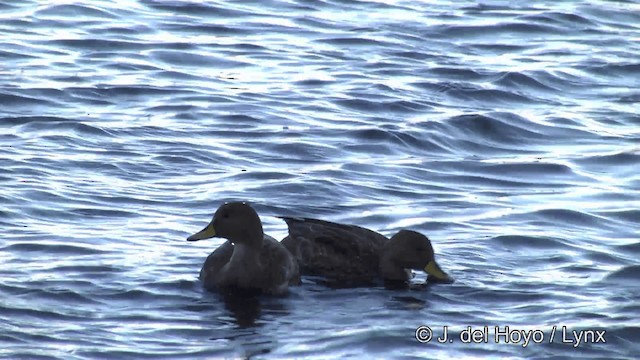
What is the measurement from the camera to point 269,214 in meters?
12.8

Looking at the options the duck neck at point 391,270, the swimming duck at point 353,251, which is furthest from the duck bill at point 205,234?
the duck neck at point 391,270

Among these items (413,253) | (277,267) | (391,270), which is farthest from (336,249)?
(277,267)

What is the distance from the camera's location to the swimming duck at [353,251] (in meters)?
11.5

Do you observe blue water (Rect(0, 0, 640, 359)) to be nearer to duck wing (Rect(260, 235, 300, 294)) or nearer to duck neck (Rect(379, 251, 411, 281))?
duck wing (Rect(260, 235, 300, 294))

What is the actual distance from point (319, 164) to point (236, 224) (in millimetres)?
3438

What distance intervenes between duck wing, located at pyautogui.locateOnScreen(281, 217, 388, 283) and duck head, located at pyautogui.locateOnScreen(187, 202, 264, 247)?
2.00 feet

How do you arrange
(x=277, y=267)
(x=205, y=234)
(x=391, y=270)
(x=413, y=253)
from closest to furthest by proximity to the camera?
1. (x=277, y=267)
2. (x=205, y=234)
3. (x=413, y=253)
4. (x=391, y=270)

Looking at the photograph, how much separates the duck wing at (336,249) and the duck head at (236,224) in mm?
610

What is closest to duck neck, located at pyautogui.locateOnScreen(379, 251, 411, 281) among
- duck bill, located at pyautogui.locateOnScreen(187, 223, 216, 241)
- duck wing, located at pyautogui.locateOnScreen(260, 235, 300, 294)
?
duck wing, located at pyautogui.locateOnScreen(260, 235, 300, 294)

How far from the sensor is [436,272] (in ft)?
36.8

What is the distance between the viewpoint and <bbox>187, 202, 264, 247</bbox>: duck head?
11078 millimetres

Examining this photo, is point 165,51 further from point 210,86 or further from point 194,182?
point 194,182

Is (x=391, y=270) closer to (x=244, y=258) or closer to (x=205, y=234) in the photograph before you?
(x=244, y=258)

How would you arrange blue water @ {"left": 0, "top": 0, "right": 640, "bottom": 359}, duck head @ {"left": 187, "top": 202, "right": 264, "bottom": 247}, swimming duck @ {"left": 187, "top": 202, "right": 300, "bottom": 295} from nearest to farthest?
1. blue water @ {"left": 0, "top": 0, "right": 640, "bottom": 359}
2. swimming duck @ {"left": 187, "top": 202, "right": 300, "bottom": 295}
3. duck head @ {"left": 187, "top": 202, "right": 264, "bottom": 247}
